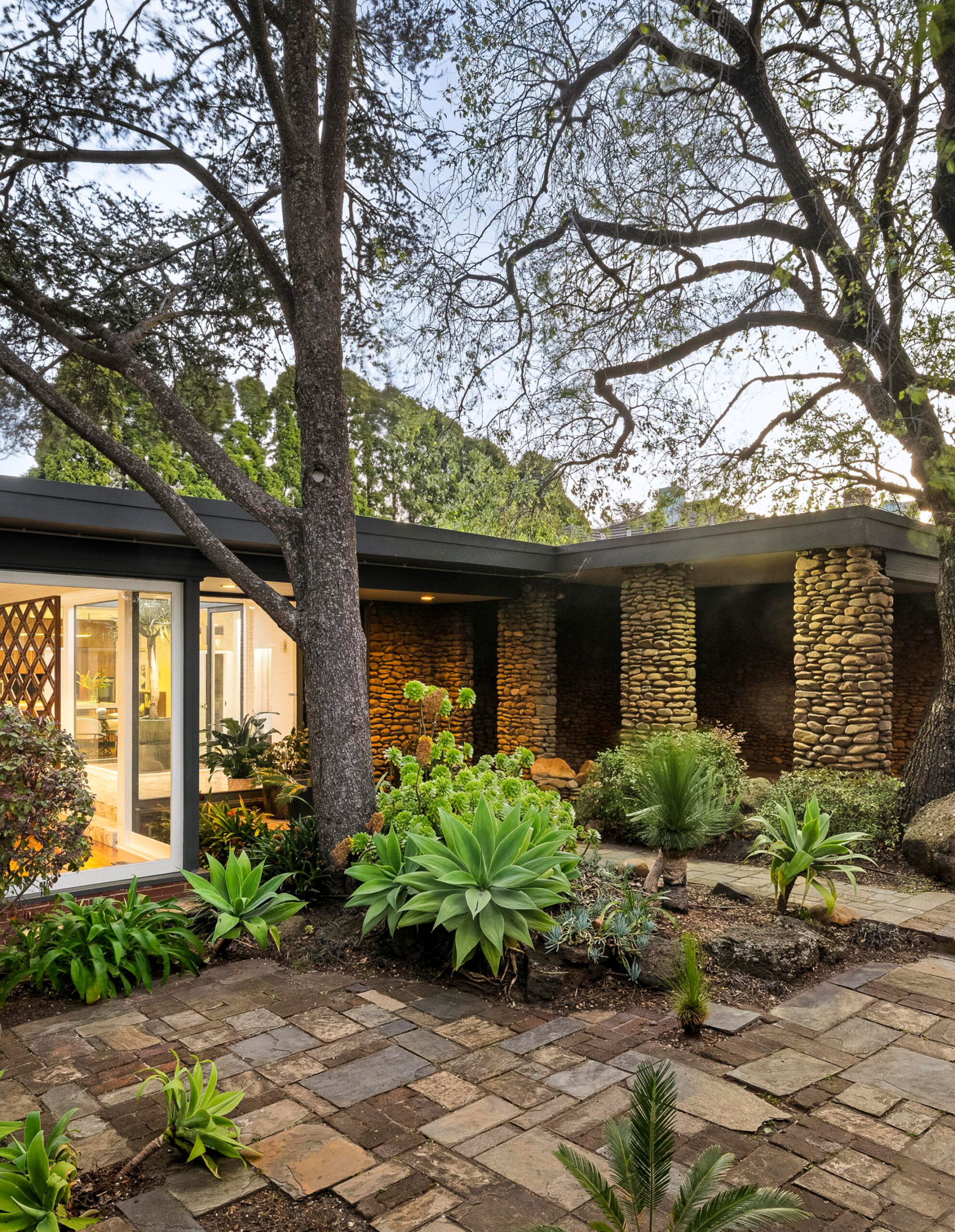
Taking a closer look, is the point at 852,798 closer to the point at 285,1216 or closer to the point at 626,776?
the point at 626,776

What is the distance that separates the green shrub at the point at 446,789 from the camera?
15.9ft

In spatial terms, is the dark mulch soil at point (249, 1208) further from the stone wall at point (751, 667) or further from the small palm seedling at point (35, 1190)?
the stone wall at point (751, 667)

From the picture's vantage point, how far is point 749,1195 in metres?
1.78

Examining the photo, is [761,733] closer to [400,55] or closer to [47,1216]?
[400,55]

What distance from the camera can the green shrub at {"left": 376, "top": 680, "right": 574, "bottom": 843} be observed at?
484cm

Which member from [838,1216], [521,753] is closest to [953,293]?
[521,753]

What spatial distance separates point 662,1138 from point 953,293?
5.89 meters

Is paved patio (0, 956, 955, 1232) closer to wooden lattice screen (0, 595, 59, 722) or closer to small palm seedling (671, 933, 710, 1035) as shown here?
small palm seedling (671, 933, 710, 1035)

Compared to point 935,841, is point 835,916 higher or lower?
lower

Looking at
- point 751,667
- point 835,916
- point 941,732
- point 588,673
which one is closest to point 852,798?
point 941,732

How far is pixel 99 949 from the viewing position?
423cm

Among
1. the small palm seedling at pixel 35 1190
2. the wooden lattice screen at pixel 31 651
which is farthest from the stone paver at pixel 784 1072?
the wooden lattice screen at pixel 31 651

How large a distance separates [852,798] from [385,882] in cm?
475

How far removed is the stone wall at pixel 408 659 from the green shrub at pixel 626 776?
3907 mm
